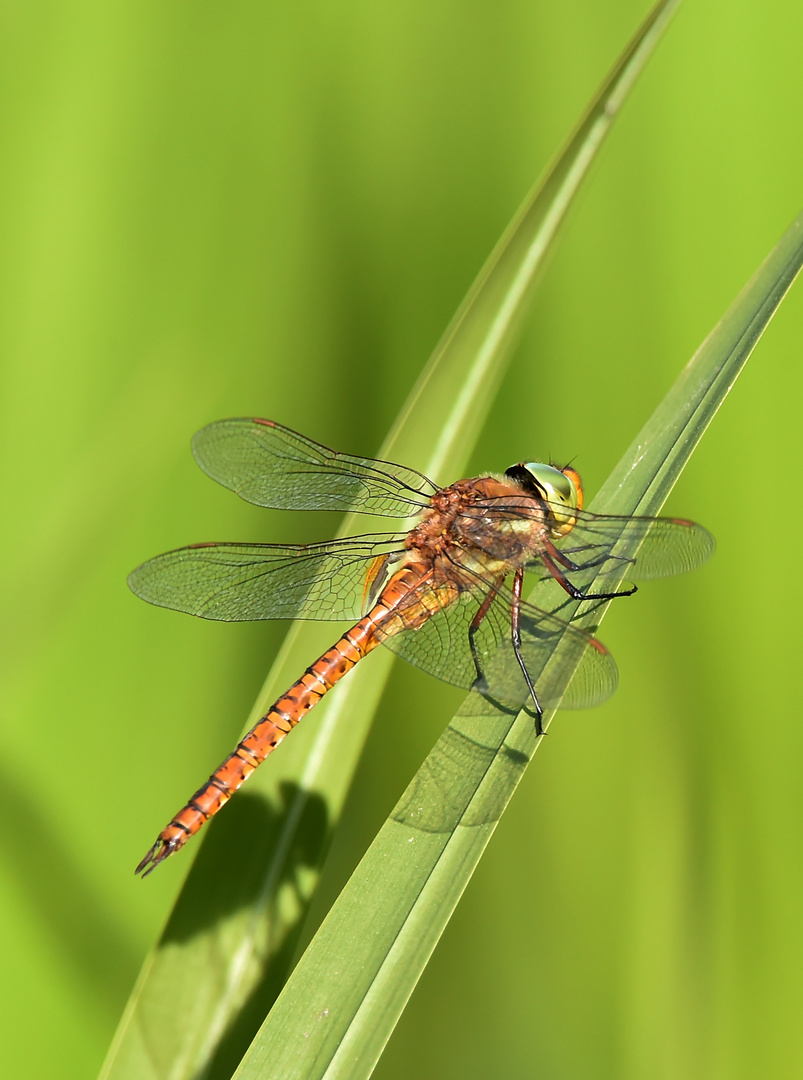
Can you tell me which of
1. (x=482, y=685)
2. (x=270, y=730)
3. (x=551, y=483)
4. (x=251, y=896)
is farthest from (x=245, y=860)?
(x=551, y=483)

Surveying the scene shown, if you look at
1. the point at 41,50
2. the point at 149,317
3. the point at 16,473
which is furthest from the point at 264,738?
the point at 41,50

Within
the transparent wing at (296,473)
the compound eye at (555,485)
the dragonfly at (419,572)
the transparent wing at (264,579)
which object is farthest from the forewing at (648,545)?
the transparent wing at (264,579)

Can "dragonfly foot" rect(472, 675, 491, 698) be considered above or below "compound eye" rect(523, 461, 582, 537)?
below

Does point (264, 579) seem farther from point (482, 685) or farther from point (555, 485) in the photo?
point (555, 485)

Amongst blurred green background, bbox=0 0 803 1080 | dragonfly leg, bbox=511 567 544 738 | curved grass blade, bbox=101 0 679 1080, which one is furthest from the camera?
blurred green background, bbox=0 0 803 1080

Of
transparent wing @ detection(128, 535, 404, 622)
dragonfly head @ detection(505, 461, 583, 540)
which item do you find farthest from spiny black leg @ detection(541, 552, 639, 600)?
transparent wing @ detection(128, 535, 404, 622)

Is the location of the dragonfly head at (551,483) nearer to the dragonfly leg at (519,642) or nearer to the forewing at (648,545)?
the dragonfly leg at (519,642)

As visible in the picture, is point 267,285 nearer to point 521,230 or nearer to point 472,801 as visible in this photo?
point 521,230

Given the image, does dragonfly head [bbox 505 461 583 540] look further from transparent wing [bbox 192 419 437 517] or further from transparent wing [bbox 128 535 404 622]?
transparent wing [bbox 128 535 404 622]
